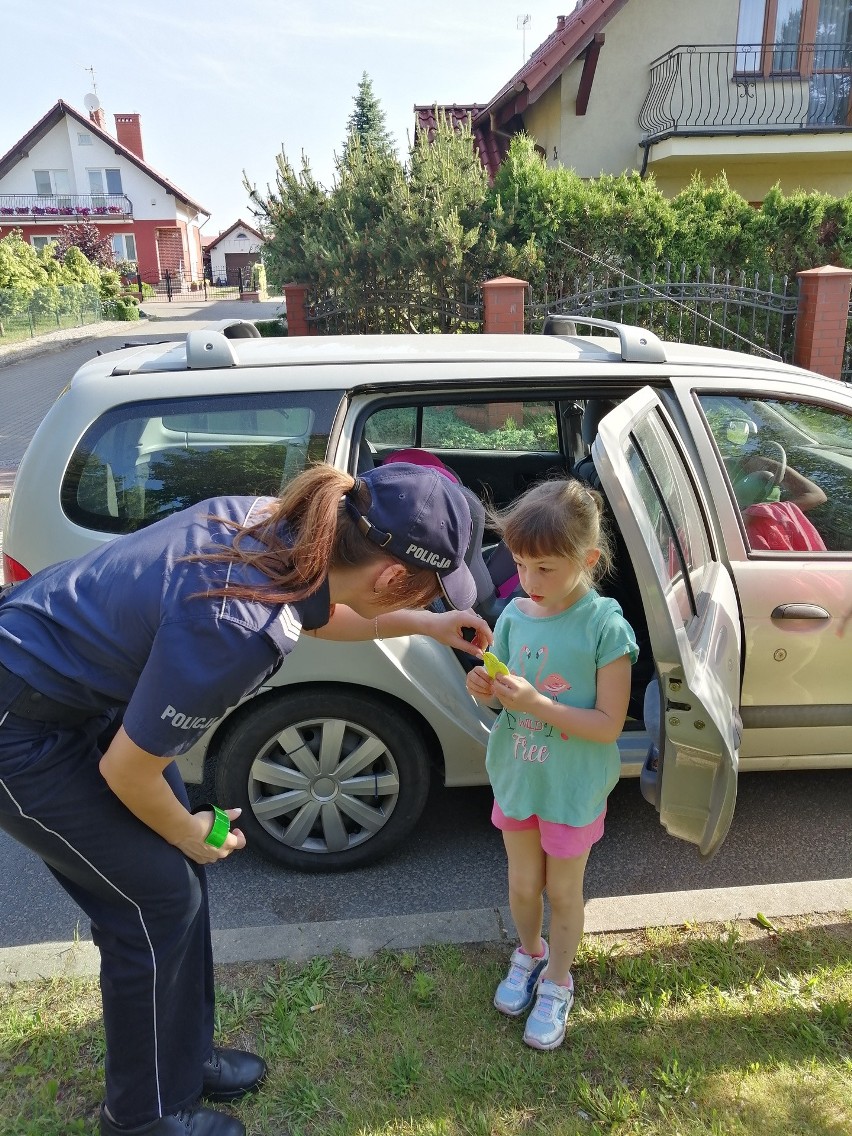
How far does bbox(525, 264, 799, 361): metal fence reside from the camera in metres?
9.49

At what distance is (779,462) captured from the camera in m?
3.22

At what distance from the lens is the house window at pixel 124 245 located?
48281 millimetres

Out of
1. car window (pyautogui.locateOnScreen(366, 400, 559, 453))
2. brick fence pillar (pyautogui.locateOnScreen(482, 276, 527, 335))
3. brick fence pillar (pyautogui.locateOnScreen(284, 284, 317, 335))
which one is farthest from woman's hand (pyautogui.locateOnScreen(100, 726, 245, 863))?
brick fence pillar (pyautogui.locateOnScreen(284, 284, 317, 335))

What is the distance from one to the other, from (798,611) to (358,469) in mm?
1572

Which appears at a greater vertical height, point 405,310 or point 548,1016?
point 405,310

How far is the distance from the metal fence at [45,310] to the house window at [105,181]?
2208cm

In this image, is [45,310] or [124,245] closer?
[45,310]

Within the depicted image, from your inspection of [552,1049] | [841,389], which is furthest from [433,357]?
[552,1049]

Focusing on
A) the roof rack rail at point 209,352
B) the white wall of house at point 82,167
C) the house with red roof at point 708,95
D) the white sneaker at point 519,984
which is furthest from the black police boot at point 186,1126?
the white wall of house at point 82,167

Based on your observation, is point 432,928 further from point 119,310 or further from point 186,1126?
point 119,310

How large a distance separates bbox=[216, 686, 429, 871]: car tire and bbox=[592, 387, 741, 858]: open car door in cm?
94

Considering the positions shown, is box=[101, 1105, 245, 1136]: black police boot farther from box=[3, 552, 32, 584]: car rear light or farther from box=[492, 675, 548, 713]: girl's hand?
box=[3, 552, 32, 584]: car rear light

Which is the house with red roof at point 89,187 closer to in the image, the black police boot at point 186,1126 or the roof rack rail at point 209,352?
the roof rack rail at point 209,352

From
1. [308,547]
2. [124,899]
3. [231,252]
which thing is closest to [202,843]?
[124,899]
